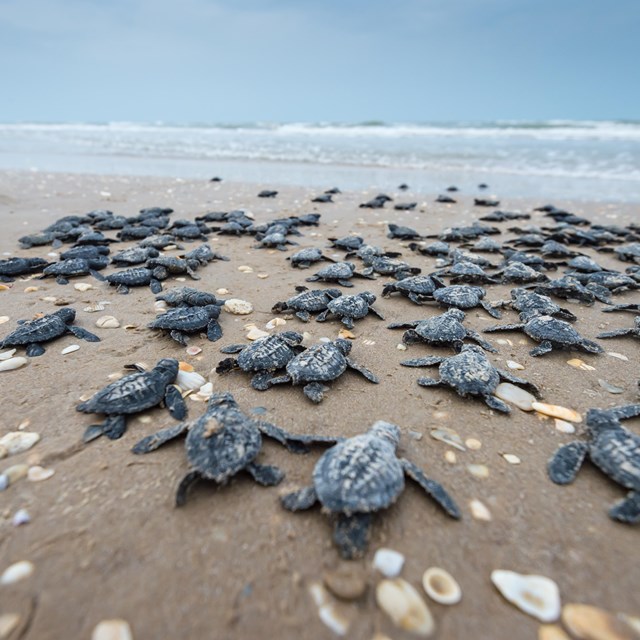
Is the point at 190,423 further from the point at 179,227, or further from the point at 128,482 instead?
the point at 179,227

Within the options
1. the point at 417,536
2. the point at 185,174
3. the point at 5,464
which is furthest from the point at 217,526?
the point at 185,174

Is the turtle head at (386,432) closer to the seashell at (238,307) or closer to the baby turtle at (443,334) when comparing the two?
the baby turtle at (443,334)

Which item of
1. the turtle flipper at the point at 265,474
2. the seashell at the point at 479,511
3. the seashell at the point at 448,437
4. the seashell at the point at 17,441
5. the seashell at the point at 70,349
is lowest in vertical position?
the seashell at the point at 70,349

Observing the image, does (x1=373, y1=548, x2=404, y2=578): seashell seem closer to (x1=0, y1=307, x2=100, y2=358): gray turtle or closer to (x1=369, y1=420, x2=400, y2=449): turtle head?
(x1=369, y1=420, x2=400, y2=449): turtle head

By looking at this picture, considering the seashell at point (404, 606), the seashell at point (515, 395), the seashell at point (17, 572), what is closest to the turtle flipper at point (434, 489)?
the seashell at point (404, 606)

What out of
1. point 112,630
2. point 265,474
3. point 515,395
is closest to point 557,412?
point 515,395

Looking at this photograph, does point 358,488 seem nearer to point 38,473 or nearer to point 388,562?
point 388,562
